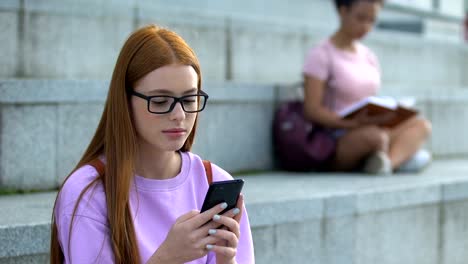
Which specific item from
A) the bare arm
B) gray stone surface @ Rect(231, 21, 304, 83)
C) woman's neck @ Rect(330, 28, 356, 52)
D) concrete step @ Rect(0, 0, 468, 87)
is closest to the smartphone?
concrete step @ Rect(0, 0, 468, 87)

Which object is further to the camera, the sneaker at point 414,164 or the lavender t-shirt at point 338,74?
the sneaker at point 414,164

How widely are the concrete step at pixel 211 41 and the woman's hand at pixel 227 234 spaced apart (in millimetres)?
2756

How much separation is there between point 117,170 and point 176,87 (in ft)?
1.01

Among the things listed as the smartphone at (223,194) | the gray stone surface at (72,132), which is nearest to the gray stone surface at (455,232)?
the gray stone surface at (72,132)

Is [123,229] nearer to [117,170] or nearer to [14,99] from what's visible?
[117,170]

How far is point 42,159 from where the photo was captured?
4.86m

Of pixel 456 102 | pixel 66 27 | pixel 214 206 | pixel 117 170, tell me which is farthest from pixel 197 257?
pixel 456 102

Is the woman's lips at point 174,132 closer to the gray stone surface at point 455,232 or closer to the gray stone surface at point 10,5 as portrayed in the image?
the gray stone surface at point 10,5

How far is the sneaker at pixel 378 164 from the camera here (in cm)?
638

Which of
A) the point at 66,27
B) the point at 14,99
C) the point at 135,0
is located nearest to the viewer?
the point at 14,99

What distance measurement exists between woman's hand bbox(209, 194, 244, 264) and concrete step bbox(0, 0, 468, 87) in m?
2.76

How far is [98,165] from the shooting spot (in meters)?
2.65

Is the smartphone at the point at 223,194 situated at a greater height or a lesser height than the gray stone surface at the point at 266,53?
greater

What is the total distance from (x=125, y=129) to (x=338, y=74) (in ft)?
13.1
